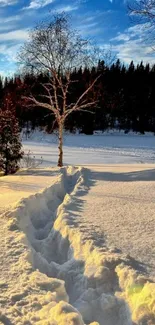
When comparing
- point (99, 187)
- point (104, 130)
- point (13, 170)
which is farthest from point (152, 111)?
point (99, 187)

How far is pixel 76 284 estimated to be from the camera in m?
4.26

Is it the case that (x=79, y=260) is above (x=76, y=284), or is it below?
above

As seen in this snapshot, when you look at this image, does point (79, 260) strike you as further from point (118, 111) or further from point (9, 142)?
point (118, 111)

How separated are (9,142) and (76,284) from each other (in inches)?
484

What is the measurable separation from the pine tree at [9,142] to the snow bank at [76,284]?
1002cm

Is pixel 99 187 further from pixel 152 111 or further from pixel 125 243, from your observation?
pixel 152 111

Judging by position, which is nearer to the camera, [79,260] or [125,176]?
[79,260]

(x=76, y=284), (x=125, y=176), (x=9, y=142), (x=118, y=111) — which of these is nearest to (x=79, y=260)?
(x=76, y=284)

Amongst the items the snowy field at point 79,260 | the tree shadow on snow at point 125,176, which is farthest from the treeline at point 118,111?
the snowy field at point 79,260

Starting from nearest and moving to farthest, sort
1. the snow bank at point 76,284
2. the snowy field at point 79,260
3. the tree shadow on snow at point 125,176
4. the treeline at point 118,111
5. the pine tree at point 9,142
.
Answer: the snow bank at point 76,284
the snowy field at point 79,260
the tree shadow on snow at point 125,176
the pine tree at point 9,142
the treeline at point 118,111

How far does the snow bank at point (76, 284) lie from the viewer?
335 centimetres

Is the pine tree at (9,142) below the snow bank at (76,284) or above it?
above

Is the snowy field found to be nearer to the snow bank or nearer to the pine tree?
the snow bank

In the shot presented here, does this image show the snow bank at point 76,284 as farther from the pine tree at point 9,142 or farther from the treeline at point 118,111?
the treeline at point 118,111
